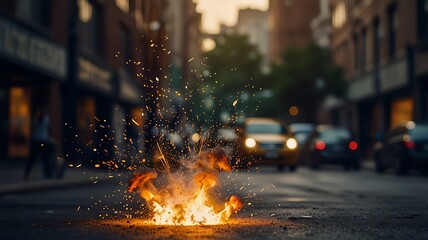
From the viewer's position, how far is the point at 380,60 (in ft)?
136

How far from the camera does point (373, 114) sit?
155ft

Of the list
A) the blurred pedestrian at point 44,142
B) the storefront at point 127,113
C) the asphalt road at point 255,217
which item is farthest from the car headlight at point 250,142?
the asphalt road at point 255,217

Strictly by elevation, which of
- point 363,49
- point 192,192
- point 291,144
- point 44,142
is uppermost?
point 363,49

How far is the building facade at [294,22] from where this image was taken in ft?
315

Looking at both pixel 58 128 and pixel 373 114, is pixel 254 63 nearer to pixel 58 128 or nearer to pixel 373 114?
pixel 373 114

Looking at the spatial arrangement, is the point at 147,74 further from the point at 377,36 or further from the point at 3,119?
the point at 3,119

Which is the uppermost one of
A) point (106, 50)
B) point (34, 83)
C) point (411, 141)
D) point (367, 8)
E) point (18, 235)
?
point (367, 8)

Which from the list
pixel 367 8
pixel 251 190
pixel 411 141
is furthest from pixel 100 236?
pixel 367 8

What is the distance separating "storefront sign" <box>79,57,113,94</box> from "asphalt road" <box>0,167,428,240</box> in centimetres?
1398

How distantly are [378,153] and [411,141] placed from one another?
354 cm

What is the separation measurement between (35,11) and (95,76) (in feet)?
23.9

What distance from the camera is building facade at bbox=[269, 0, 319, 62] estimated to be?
96125 mm

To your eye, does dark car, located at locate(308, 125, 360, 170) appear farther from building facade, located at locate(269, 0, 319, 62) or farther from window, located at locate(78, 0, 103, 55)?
building facade, located at locate(269, 0, 319, 62)

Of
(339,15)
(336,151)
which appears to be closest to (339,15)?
(339,15)
